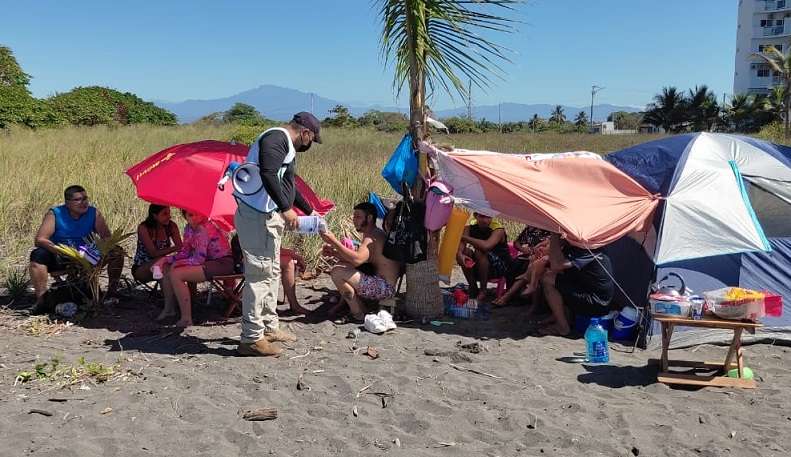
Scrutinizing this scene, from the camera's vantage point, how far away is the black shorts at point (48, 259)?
5.51 m

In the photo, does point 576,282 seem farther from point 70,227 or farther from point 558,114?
point 558,114

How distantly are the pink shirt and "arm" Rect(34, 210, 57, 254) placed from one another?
1003mm

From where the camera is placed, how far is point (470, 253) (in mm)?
6711

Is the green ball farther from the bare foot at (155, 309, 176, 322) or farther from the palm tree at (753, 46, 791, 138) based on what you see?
the palm tree at (753, 46, 791, 138)

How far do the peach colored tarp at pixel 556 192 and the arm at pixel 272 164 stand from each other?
1521 mm

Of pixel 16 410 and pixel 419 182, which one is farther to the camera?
pixel 419 182

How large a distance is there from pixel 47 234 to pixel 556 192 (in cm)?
411

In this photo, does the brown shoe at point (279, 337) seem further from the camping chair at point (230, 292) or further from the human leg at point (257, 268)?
the camping chair at point (230, 292)

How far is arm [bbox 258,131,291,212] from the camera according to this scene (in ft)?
14.2

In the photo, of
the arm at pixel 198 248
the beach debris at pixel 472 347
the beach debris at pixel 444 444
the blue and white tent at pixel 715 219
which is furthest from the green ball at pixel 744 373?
the arm at pixel 198 248

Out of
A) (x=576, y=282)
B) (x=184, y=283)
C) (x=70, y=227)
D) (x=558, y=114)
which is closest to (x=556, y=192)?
(x=576, y=282)

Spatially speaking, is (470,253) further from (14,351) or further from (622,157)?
(14,351)

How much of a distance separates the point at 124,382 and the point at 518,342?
2867 millimetres

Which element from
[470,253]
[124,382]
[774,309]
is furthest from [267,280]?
[774,309]
